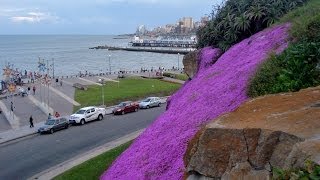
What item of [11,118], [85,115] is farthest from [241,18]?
[11,118]

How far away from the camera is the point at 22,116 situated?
4103cm

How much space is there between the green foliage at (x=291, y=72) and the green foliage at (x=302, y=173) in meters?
4.98

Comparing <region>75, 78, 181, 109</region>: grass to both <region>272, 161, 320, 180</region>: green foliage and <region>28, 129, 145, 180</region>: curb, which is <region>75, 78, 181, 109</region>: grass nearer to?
<region>28, 129, 145, 180</region>: curb

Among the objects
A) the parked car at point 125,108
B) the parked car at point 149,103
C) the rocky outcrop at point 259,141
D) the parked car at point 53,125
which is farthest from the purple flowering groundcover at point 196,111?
the parked car at point 149,103

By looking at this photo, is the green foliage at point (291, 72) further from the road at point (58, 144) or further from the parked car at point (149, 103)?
the parked car at point (149, 103)

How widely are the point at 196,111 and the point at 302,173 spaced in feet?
29.6

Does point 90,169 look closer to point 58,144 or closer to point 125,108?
point 58,144

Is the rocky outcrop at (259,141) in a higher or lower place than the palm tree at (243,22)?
lower

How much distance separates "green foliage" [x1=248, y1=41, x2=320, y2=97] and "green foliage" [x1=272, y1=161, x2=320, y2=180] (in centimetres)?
498

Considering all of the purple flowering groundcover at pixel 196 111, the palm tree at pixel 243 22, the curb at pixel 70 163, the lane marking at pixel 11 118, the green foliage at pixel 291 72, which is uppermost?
the palm tree at pixel 243 22

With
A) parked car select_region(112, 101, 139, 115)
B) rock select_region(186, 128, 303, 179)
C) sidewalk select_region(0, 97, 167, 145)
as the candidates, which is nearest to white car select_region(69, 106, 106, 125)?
parked car select_region(112, 101, 139, 115)

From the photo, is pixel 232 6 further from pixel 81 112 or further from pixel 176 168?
pixel 81 112

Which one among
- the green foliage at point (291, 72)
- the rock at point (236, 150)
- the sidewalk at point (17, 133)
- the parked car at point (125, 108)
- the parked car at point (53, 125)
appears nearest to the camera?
the rock at point (236, 150)

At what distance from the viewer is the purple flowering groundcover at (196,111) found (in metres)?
12.0
